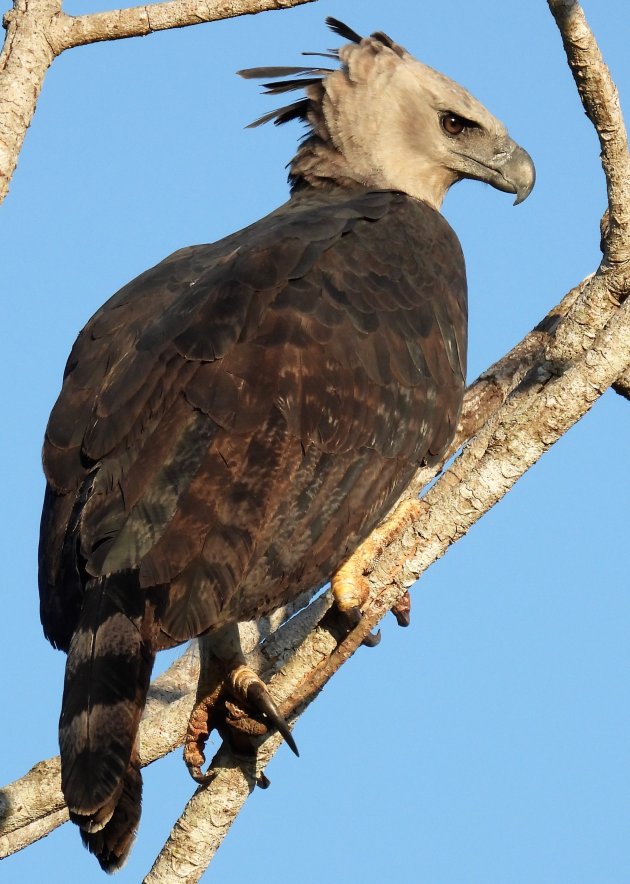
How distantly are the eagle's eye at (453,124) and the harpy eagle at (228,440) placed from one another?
2.57 ft

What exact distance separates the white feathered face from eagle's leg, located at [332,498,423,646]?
66.7 inches

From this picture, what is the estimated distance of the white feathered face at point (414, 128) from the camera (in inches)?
239

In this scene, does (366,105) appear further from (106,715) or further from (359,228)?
(106,715)

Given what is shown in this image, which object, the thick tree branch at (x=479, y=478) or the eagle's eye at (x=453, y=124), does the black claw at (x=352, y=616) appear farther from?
the eagle's eye at (x=453, y=124)

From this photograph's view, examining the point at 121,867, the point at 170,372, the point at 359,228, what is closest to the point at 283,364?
the point at 170,372

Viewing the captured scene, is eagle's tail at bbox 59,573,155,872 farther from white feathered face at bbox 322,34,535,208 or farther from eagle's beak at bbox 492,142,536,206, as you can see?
eagle's beak at bbox 492,142,536,206

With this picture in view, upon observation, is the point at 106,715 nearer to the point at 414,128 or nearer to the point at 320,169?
the point at 320,169

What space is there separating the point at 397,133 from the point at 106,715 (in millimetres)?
3293

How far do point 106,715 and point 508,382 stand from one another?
273 centimetres

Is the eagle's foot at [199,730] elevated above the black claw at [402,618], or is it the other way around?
the black claw at [402,618]

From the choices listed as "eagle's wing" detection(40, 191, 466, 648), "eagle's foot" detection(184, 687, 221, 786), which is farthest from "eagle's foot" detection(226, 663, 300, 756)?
"eagle's wing" detection(40, 191, 466, 648)

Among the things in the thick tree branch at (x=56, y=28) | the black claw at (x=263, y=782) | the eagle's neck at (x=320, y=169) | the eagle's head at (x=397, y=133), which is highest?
the eagle's head at (x=397, y=133)

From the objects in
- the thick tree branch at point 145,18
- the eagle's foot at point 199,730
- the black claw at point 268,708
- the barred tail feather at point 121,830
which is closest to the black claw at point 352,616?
the black claw at point 268,708

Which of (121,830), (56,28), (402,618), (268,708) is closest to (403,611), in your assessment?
(402,618)
